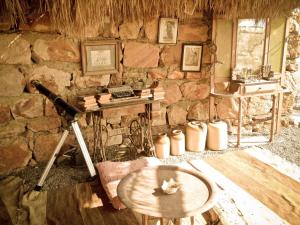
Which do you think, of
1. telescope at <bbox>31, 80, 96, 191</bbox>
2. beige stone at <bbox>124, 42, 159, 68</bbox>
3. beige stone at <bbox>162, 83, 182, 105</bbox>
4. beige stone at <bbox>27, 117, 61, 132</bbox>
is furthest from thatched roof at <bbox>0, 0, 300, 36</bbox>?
beige stone at <bbox>27, 117, 61, 132</bbox>

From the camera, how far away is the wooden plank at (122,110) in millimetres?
3578

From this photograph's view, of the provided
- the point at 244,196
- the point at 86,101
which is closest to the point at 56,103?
the point at 86,101

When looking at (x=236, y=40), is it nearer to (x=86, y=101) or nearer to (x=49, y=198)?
(x=86, y=101)

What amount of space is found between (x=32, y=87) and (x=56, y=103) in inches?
28.1

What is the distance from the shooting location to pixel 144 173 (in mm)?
2396

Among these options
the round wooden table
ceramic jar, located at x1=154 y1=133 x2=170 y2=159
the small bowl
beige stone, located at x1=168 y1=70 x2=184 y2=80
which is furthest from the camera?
beige stone, located at x1=168 y1=70 x2=184 y2=80

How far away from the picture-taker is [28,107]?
3648 millimetres

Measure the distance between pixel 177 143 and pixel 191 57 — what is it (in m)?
1.32

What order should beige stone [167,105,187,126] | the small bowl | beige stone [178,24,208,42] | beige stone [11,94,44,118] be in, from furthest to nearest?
beige stone [167,105,187,126] → beige stone [178,24,208,42] → beige stone [11,94,44,118] → the small bowl

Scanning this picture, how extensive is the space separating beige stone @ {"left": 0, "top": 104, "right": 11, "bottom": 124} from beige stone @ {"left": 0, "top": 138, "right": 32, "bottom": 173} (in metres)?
0.30

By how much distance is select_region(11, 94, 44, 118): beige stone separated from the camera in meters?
3.60

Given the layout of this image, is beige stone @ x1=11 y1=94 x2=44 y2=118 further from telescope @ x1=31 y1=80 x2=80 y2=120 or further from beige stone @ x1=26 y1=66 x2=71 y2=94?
telescope @ x1=31 y1=80 x2=80 y2=120

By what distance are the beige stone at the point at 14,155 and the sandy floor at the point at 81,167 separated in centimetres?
10

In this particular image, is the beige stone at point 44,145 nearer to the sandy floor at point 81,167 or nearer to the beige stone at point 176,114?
the sandy floor at point 81,167
